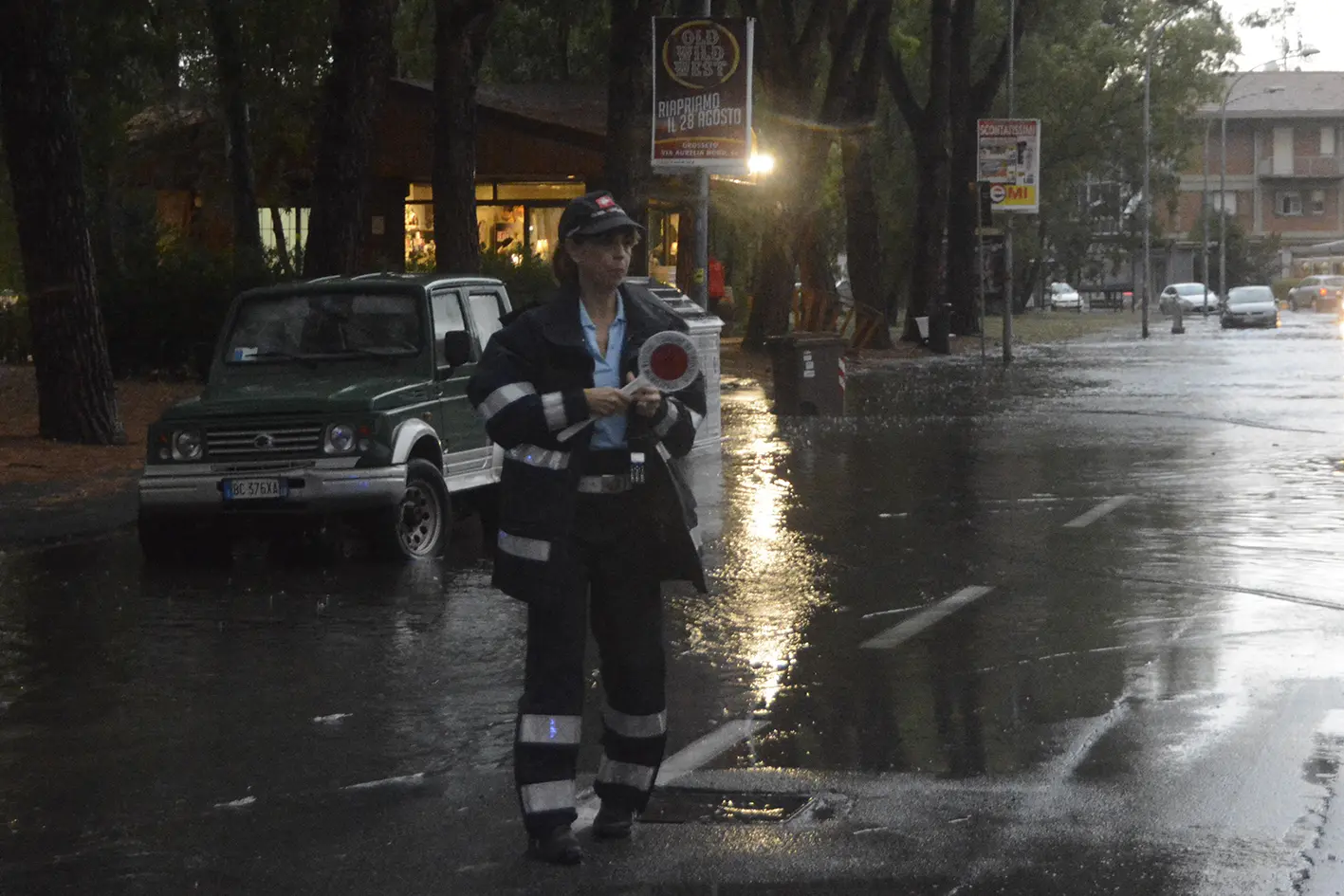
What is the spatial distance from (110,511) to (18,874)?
1026 centimetres

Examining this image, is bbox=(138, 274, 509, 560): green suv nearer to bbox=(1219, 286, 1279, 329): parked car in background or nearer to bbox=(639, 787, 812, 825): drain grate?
bbox=(639, 787, 812, 825): drain grate

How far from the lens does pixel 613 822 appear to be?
20.5ft

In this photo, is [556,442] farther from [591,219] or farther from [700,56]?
[700,56]

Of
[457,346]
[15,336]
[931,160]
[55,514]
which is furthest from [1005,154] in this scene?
[457,346]

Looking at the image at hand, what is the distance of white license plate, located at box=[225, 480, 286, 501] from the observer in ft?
42.2

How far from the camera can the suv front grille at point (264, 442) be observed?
12.9 m

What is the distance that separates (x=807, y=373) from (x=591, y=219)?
2001 centimetres

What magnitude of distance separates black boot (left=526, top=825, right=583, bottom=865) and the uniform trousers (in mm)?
47

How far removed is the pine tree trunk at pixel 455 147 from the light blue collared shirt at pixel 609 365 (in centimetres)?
2020

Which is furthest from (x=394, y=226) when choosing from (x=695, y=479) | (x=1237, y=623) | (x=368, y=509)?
(x=1237, y=623)

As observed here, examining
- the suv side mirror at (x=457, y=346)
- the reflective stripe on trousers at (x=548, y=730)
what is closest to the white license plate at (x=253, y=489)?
the suv side mirror at (x=457, y=346)

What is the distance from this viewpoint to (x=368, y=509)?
1279 centimetres

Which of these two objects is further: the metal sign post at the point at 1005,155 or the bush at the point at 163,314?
the metal sign post at the point at 1005,155

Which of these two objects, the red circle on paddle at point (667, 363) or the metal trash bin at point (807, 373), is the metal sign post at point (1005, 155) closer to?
the metal trash bin at point (807, 373)
